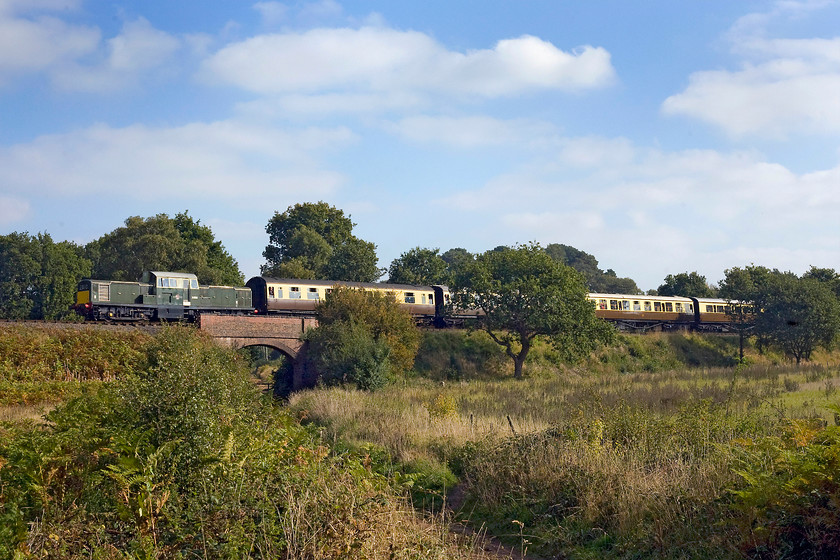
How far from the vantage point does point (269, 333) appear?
37656 mm

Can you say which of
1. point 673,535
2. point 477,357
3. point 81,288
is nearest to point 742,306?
point 477,357

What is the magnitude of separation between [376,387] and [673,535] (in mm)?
24080

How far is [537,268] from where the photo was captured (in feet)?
138

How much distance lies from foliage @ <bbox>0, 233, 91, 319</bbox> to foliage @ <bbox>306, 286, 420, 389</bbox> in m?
27.7

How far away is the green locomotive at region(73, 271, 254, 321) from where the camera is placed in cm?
3484

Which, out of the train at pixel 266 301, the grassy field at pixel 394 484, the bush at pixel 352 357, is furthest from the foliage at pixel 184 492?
the train at pixel 266 301

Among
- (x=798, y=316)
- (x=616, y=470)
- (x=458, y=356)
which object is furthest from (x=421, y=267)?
(x=616, y=470)

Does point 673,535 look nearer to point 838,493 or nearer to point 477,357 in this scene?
point 838,493

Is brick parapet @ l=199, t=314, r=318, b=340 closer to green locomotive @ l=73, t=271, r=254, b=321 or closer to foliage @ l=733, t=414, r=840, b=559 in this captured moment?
green locomotive @ l=73, t=271, r=254, b=321

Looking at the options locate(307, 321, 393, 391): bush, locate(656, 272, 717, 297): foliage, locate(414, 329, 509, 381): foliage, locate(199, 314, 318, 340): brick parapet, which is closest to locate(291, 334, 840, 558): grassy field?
locate(307, 321, 393, 391): bush

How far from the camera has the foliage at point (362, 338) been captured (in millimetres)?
32625

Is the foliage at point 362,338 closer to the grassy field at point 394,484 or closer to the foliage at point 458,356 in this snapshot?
the foliage at point 458,356

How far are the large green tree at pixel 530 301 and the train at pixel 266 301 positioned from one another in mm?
1862

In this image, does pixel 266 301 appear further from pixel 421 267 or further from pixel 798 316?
pixel 798 316
